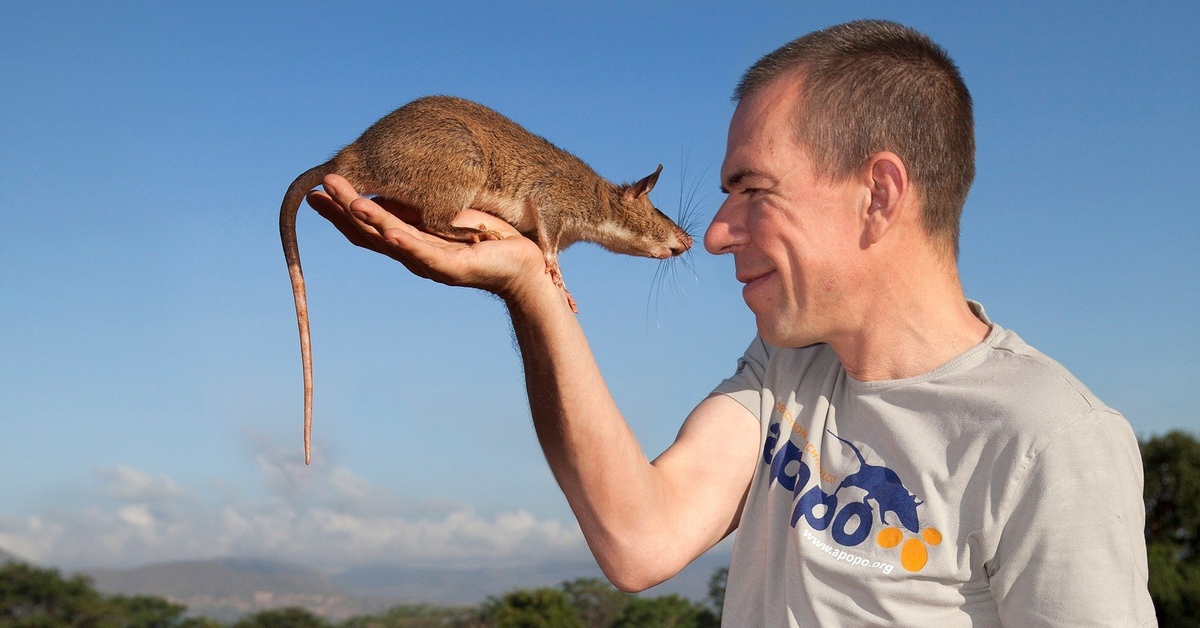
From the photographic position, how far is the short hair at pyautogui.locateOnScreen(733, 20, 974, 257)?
3330 millimetres

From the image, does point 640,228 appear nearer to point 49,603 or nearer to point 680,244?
point 680,244

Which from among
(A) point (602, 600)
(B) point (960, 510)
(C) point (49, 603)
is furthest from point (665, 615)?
(B) point (960, 510)

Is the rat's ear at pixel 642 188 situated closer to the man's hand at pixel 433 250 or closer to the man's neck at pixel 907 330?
the man's hand at pixel 433 250

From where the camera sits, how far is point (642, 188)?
5820 mm

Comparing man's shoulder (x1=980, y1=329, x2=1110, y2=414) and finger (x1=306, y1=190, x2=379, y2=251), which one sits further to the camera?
finger (x1=306, y1=190, x2=379, y2=251)

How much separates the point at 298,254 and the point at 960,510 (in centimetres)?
294

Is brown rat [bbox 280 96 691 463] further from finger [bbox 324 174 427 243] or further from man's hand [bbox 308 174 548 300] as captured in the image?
finger [bbox 324 174 427 243]

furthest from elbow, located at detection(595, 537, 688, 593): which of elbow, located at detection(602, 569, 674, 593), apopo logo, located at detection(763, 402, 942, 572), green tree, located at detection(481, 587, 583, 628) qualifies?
green tree, located at detection(481, 587, 583, 628)

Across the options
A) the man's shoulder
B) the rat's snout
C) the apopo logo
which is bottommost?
the apopo logo

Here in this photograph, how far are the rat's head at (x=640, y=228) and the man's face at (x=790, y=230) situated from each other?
234 cm

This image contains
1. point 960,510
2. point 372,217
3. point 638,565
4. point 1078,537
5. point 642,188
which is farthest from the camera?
point 642,188

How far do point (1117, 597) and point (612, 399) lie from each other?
1.71 meters

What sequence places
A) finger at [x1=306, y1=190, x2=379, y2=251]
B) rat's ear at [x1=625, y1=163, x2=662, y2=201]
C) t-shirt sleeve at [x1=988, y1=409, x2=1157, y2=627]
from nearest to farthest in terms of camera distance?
t-shirt sleeve at [x1=988, y1=409, x2=1157, y2=627] → finger at [x1=306, y1=190, x2=379, y2=251] → rat's ear at [x1=625, y1=163, x2=662, y2=201]

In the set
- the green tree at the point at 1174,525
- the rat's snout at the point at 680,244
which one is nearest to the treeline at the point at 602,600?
the green tree at the point at 1174,525
